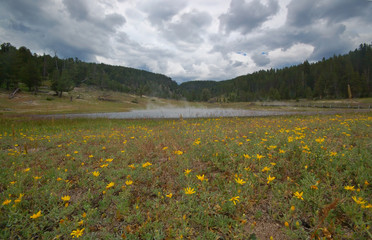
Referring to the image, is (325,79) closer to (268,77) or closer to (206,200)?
(268,77)

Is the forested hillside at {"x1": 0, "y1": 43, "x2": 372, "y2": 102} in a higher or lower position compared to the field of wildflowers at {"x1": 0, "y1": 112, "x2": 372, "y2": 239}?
higher

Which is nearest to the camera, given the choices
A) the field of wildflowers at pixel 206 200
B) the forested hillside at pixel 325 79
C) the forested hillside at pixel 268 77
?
the field of wildflowers at pixel 206 200

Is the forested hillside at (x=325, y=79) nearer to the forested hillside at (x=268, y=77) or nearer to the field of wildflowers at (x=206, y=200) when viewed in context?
the forested hillside at (x=268, y=77)

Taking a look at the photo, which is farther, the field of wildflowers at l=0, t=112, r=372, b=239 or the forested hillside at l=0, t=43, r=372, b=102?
the forested hillside at l=0, t=43, r=372, b=102

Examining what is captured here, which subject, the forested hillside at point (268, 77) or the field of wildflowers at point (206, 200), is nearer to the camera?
the field of wildflowers at point (206, 200)

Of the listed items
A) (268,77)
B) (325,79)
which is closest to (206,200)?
(325,79)

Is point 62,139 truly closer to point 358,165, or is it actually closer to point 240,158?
point 240,158

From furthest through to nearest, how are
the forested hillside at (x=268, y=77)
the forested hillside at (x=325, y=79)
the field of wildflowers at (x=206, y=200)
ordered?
1. the forested hillside at (x=325, y=79)
2. the forested hillside at (x=268, y=77)
3. the field of wildflowers at (x=206, y=200)

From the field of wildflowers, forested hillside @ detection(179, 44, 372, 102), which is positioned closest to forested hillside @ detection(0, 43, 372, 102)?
forested hillside @ detection(179, 44, 372, 102)

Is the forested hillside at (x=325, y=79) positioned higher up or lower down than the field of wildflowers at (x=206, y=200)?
higher up

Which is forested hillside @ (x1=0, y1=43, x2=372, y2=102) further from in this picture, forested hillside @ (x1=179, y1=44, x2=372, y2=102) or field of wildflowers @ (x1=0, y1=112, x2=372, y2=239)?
field of wildflowers @ (x1=0, y1=112, x2=372, y2=239)

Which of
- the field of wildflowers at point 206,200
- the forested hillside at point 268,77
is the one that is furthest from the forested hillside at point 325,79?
the field of wildflowers at point 206,200

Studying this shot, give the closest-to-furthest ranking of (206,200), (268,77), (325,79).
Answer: (206,200), (325,79), (268,77)

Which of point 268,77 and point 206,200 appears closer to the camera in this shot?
point 206,200
